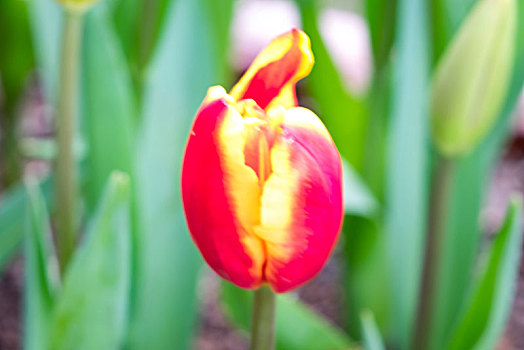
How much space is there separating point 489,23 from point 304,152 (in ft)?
0.91

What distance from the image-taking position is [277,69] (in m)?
0.35

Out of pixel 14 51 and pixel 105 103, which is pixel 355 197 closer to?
pixel 105 103

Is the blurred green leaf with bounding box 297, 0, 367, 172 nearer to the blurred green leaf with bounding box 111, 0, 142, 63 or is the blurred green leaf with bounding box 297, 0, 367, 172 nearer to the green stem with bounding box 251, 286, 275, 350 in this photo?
the blurred green leaf with bounding box 111, 0, 142, 63

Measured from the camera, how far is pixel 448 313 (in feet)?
2.54

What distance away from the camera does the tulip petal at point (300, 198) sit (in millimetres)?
326

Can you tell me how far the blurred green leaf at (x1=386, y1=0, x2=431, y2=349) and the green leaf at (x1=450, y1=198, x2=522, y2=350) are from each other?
0.14 metres

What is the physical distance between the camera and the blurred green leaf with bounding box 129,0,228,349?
26.7 inches

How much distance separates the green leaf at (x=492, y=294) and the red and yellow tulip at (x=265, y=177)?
0.83 feet

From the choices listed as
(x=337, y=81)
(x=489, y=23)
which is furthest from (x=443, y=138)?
(x=337, y=81)

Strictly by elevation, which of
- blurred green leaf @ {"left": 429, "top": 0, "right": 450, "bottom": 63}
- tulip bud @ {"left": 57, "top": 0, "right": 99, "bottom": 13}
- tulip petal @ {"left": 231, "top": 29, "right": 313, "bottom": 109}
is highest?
tulip petal @ {"left": 231, "top": 29, "right": 313, "bottom": 109}

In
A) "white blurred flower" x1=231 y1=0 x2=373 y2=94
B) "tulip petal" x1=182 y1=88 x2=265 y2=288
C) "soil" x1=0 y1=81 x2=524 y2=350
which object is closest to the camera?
"tulip petal" x1=182 y1=88 x2=265 y2=288

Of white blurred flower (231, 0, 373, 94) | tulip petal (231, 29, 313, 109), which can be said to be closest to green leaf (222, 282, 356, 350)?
tulip petal (231, 29, 313, 109)

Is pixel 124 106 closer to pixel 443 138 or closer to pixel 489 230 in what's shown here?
pixel 443 138

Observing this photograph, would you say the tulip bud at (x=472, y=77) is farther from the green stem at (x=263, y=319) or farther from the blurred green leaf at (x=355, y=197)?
the green stem at (x=263, y=319)
